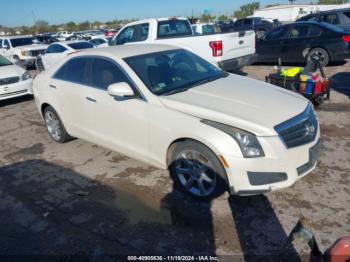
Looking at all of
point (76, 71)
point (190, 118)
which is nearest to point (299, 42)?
point (76, 71)

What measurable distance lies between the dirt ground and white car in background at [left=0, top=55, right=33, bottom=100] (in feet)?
14.4

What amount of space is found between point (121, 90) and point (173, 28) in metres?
6.83

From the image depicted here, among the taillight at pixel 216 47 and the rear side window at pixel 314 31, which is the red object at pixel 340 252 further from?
the rear side window at pixel 314 31

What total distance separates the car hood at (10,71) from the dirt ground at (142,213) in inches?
184

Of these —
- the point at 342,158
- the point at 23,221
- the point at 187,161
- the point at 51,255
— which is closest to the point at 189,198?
the point at 187,161

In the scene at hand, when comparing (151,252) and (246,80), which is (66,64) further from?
(151,252)

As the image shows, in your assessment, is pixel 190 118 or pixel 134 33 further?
pixel 134 33

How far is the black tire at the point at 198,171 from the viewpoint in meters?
3.13

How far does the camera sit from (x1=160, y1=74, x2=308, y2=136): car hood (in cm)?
298

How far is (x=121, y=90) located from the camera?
3529 millimetres

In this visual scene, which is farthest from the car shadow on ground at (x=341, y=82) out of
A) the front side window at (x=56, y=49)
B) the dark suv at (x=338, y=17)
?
the front side window at (x=56, y=49)

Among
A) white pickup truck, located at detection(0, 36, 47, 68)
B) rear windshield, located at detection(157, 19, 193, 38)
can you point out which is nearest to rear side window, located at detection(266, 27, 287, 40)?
rear windshield, located at detection(157, 19, 193, 38)

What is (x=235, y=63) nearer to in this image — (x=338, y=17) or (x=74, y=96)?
(x=74, y=96)

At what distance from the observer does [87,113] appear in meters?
4.35
